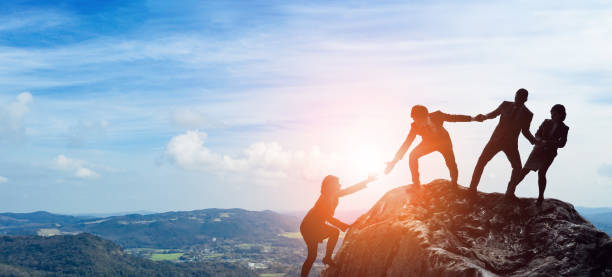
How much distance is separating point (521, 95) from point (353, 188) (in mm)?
7172

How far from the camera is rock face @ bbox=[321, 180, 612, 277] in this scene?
1334 centimetres

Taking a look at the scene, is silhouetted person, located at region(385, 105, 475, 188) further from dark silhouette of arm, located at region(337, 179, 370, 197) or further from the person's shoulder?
dark silhouette of arm, located at region(337, 179, 370, 197)

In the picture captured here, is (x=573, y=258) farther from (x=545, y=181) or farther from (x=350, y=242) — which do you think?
(x=350, y=242)

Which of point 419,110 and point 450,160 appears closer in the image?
point 419,110

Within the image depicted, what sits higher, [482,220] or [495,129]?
[495,129]

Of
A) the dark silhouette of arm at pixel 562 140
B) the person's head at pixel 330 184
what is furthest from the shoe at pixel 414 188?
the dark silhouette of arm at pixel 562 140

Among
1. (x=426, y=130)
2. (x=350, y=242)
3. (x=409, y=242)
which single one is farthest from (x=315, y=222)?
(x=426, y=130)

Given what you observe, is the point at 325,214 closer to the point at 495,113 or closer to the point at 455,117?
the point at 455,117

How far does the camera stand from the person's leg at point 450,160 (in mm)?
17719

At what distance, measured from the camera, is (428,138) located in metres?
17.6

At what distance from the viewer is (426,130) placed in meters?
17.5

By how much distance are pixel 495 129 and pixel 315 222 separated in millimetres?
7905

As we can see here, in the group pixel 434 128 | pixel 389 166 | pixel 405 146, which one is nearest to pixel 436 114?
pixel 434 128

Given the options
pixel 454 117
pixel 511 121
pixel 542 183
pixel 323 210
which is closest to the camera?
pixel 323 210
